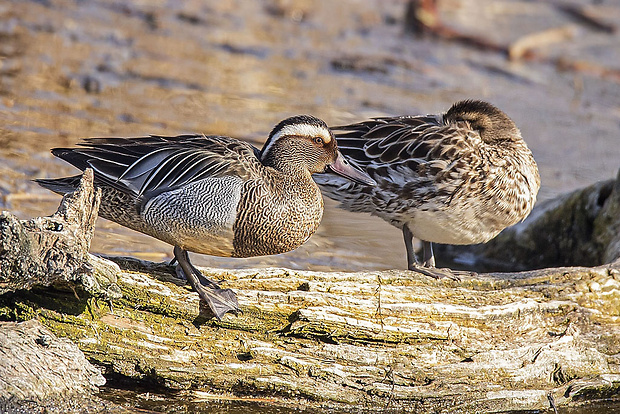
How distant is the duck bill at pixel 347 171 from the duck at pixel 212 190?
154mm

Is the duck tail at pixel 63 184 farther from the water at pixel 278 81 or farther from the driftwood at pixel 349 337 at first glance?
the water at pixel 278 81

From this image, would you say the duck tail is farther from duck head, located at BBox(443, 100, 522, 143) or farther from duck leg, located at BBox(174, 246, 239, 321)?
duck head, located at BBox(443, 100, 522, 143)

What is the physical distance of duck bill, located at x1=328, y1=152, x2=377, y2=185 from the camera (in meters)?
4.68

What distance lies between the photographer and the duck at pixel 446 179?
5133 mm

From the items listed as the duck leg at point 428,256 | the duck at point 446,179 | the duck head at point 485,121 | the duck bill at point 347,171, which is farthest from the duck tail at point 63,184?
the duck head at point 485,121

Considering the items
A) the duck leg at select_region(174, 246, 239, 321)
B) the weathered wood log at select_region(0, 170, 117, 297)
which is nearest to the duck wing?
the duck leg at select_region(174, 246, 239, 321)

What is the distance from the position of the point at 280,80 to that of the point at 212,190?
667 cm

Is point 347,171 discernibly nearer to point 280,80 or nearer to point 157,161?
point 157,161

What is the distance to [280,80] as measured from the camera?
35.0 ft

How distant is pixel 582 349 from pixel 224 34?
9061 mm

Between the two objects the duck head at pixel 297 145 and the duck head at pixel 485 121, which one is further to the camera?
the duck head at pixel 485 121

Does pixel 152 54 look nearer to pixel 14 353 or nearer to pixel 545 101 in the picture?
pixel 545 101

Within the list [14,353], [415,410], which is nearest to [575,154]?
[415,410]

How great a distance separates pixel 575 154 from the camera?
359 inches
